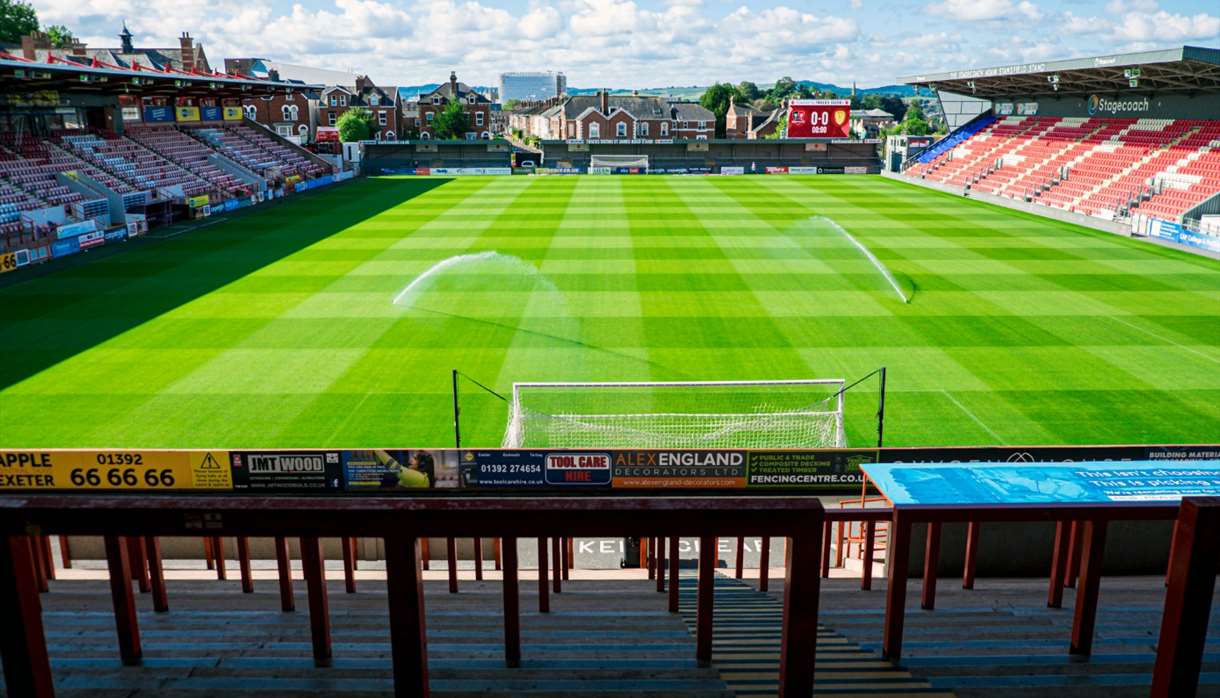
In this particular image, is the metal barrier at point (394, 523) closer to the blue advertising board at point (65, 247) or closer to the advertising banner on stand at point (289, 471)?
the advertising banner on stand at point (289, 471)

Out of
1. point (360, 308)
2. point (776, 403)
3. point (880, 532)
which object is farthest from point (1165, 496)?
point (360, 308)

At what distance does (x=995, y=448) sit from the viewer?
49.3 ft

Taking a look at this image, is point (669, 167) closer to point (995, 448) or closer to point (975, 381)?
point (975, 381)

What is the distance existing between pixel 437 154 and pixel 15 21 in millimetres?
49075

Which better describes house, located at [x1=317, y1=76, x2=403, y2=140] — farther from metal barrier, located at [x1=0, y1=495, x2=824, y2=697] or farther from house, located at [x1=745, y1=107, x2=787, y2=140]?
metal barrier, located at [x1=0, y1=495, x2=824, y2=697]

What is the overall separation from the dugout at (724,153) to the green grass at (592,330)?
43.2 meters

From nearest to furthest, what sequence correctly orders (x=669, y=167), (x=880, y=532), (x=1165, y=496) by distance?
(x=1165, y=496)
(x=880, y=532)
(x=669, y=167)

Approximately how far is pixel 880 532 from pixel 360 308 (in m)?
18.8

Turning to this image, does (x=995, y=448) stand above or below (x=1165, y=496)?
below

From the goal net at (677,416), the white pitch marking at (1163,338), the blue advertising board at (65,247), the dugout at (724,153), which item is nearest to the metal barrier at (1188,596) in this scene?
the goal net at (677,416)

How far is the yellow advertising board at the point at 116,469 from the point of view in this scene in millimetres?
15109

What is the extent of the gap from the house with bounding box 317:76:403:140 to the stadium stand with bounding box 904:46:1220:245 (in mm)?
76696

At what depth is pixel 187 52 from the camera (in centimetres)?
9238

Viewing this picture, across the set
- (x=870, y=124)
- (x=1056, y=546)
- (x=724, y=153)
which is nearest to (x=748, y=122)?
(x=870, y=124)
